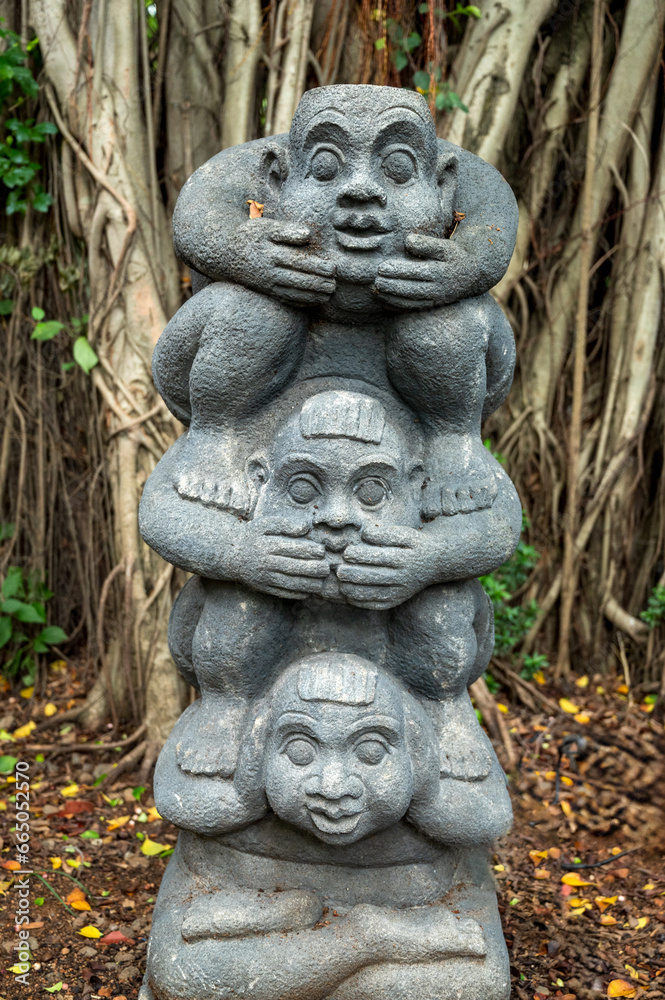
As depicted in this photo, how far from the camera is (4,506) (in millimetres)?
4445

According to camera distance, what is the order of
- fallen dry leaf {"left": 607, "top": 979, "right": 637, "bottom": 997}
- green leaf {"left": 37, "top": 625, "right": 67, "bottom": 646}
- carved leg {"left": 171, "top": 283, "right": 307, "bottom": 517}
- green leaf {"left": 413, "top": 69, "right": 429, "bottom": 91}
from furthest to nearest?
green leaf {"left": 37, "top": 625, "right": 67, "bottom": 646} → green leaf {"left": 413, "top": 69, "right": 429, "bottom": 91} → fallen dry leaf {"left": 607, "top": 979, "right": 637, "bottom": 997} → carved leg {"left": 171, "top": 283, "right": 307, "bottom": 517}

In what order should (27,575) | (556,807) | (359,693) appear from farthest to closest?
(27,575) < (556,807) < (359,693)

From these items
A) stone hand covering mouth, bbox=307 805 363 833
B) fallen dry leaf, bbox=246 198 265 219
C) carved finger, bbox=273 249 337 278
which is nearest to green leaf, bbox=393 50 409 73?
fallen dry leaf, bbox=246 198 265 219

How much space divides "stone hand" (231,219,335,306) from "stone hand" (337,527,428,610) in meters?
0.57

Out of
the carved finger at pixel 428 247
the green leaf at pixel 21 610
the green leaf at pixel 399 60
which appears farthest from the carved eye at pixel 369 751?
the green leaf at pixel 399 60

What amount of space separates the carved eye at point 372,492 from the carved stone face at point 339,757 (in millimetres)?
397

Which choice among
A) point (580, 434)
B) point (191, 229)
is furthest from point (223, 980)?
point (580, 434)

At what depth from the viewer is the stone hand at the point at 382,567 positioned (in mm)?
2186

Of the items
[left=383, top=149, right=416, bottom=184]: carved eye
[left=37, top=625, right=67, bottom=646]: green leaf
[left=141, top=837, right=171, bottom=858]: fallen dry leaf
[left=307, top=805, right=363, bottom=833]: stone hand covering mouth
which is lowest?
[left=141, top=837, right=171, bottom=858]: fallen dry leaf

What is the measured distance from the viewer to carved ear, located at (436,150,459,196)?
2.30 metres

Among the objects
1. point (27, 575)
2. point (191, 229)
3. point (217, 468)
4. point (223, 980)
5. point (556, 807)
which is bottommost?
point (556, 807)

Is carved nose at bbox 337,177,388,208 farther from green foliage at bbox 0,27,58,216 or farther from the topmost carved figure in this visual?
green foliage at bbox 0,27,58,216

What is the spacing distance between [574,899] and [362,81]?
3.26 m

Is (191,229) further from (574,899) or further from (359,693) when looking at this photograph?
(574,899)
